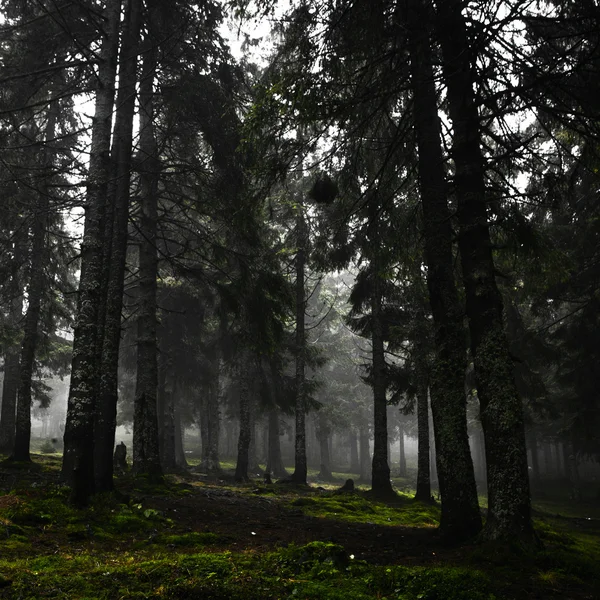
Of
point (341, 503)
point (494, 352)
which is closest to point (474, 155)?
point (494, 352)

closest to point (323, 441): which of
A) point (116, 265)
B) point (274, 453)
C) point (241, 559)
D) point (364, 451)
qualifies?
point (364, 451)

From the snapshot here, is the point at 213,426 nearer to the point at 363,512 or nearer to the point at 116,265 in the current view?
the point at 363,512

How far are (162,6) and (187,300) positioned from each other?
13.7m

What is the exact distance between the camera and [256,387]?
83.7 feet

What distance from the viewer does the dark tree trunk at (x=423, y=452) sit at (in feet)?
50.5

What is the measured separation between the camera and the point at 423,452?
1609 cm

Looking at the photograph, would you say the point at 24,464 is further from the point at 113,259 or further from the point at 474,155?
the point at 474,155

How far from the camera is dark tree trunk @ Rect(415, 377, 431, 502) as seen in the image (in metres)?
15.4

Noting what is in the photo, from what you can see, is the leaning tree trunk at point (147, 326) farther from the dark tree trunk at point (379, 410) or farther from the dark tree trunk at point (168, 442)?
the dark tree trunk at point (168, 442)

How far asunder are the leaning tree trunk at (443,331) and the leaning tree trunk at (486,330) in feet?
1.38

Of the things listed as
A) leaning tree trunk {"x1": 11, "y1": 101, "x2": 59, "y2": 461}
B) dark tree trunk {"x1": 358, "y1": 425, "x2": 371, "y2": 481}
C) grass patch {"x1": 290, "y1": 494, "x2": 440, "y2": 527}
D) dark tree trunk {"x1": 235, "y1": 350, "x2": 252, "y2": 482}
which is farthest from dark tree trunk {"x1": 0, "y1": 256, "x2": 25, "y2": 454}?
dark tree trunk {"x1": 358, "y1": 425, "x2": 371, "y2": 481}

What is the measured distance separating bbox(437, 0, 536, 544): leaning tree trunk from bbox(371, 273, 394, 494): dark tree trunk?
9.05 metres

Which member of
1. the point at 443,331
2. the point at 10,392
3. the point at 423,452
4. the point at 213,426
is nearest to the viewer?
the point at 443,331

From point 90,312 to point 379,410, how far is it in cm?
1118
